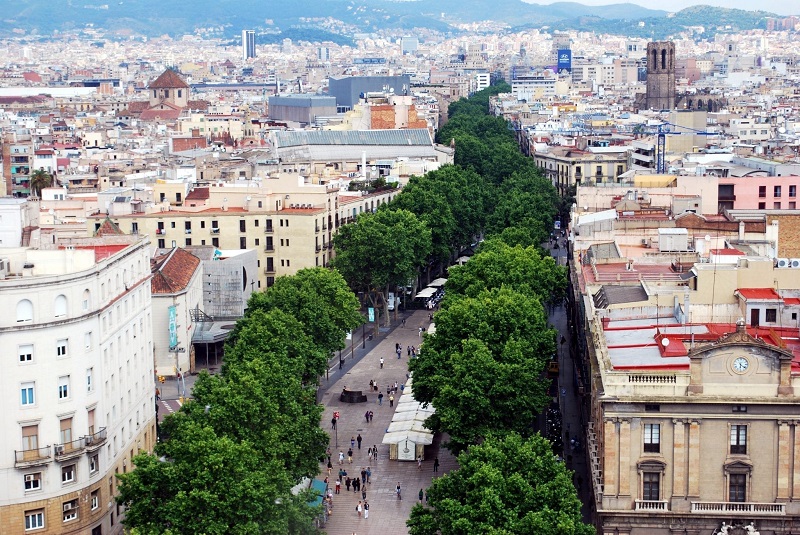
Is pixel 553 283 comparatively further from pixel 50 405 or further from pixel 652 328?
pixel 50 405

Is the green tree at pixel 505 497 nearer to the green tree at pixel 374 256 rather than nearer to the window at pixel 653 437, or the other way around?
the window at pixel 653 437

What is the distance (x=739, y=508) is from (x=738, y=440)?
2.37 meters

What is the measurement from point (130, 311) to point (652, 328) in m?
22.7

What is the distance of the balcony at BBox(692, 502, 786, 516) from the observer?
54.1 m

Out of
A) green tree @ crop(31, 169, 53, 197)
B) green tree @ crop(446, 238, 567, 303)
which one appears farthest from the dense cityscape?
green tree @ crop(31, 169, 53, 197)

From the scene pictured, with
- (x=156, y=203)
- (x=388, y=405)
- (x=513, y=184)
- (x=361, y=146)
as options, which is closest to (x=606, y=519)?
(x=388, y=405)

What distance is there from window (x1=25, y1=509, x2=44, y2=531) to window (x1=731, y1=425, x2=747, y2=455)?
84.0 feet

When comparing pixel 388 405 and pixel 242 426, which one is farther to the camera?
pixel 388 405

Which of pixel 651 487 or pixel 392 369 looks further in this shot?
pixel 392 369

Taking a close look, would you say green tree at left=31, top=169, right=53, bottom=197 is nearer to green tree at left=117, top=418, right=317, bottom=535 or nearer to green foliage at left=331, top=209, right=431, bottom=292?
green foliage at left=331, top=209, right=431, bottom=292

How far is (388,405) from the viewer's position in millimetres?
87750

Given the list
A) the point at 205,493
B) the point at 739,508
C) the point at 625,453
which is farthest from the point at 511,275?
the point at 205,493

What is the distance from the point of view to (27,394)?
58500mm

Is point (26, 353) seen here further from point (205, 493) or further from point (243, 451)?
point (205, 493)
